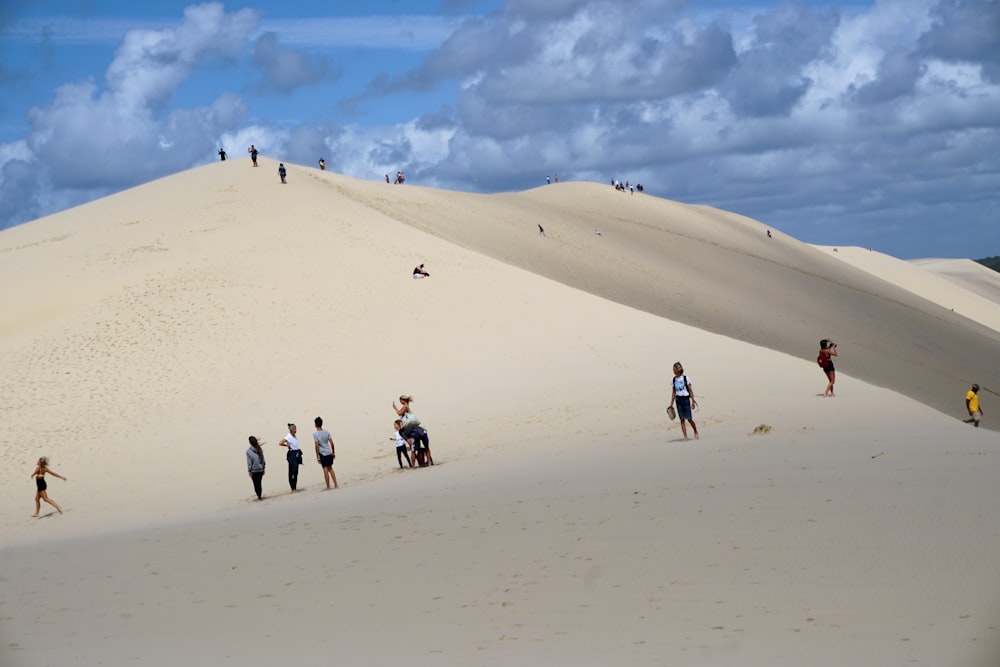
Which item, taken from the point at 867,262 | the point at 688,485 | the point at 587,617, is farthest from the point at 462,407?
the point at 867,262

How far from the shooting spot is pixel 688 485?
45.9 feet

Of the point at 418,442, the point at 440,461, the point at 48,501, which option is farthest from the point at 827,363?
the point at 48,501

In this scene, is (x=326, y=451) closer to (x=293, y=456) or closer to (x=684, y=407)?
(x=293, y=456)

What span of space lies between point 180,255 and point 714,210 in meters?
56.4

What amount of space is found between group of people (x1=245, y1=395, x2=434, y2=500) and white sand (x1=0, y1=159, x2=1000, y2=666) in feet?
1.67

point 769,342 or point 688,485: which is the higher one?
point 769,342

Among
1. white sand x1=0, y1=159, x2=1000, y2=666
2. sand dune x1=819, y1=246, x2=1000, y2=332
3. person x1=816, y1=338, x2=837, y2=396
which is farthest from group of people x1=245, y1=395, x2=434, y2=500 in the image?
sand dune x1=819, y1=246, x2=1000, y2=332

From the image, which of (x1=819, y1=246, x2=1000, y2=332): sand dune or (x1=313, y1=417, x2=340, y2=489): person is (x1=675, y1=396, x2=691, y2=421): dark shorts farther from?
(x1=819, y1=246, x2=1000, y2=332): sand dune

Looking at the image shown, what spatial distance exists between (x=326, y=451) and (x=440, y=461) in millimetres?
2452

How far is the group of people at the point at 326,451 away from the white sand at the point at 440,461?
0.51 meters

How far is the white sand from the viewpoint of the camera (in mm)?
8867

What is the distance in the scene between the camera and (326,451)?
19641 millimetres

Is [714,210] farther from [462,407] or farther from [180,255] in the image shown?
[462,407]

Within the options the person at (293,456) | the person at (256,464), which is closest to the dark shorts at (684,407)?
the person at (293,456)
